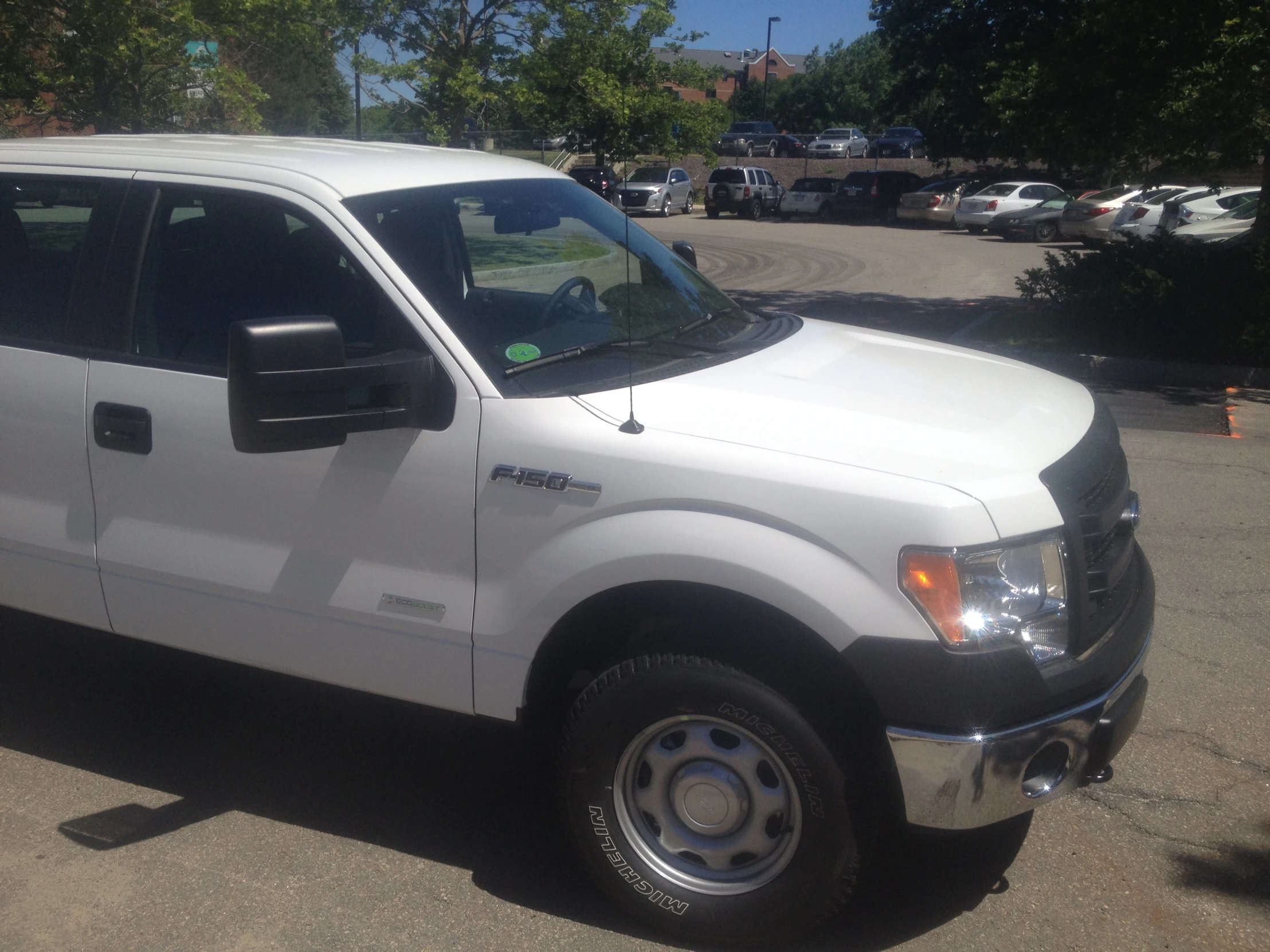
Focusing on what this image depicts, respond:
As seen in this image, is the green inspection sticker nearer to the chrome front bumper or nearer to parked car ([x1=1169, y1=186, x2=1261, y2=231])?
the chrome front bumper

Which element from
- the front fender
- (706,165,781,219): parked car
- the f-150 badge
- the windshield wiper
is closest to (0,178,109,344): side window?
the windshield wiper

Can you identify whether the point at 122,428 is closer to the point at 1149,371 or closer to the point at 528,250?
the point at 528,250

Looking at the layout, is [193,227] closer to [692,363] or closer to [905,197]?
[692,363]

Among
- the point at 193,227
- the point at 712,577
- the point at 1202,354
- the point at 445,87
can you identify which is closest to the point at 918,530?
the point at 712,577

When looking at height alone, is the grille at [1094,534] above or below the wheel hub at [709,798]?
above

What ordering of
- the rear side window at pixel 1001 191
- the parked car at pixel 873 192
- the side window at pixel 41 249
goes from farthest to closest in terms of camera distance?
the parked car at pixel 873 192, the rear side window at pixel 1001 191, the side window at pixel 41 249

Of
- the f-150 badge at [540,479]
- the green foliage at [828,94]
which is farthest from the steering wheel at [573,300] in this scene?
the green foliage at [828,94]

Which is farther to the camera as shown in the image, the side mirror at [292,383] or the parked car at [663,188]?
the parked car at [663,188]

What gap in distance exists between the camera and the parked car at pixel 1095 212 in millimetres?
27812

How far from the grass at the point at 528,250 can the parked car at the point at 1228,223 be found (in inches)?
706

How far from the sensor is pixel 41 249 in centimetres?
395

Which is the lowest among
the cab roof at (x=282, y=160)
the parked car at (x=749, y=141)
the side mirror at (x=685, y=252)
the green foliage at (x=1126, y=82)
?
the side mirror at (x=685, y=252)

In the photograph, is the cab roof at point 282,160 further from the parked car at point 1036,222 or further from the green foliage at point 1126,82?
the parked car at point 1036,222

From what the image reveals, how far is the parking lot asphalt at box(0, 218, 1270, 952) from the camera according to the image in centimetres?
323
